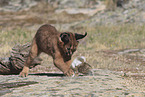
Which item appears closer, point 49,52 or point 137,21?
point 49,52

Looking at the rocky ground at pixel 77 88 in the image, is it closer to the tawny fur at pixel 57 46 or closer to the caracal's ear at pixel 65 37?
the tawny fur at pixel 57 46

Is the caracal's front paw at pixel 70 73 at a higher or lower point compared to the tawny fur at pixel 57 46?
lower

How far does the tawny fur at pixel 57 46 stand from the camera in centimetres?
691

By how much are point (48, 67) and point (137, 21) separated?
15724mm

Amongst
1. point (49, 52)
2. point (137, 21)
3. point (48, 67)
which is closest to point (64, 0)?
point (137, 21)

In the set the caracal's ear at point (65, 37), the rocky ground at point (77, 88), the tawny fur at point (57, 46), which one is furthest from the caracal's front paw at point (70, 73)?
the caracal's ear at point (65, 37)

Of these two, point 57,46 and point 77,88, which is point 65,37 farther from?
point 77,88

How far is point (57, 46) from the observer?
23.9ft

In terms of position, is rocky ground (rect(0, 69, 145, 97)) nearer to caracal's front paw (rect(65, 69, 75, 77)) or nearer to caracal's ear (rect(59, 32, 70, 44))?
caracal's front paw (rect(65, 69, 75, 77))

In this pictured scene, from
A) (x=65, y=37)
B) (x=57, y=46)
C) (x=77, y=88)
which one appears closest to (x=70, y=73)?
(x=57, y=46)

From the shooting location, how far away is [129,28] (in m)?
22.6

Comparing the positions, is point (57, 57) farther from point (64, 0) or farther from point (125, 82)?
point (64, 0)

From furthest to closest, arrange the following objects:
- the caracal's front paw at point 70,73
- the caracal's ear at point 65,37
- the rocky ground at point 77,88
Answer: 1. the caracal's front paw at point 70,73
2. the caracal's ear at point 65,37
3. the rocky ground at point 77,88

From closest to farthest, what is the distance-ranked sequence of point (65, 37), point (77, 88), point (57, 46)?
point (77, 88), point (65, 37), point (57, 46)
